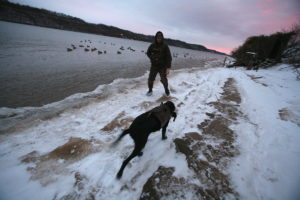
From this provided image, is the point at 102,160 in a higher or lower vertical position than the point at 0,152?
higher

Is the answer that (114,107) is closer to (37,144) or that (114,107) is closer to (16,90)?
(37,144)

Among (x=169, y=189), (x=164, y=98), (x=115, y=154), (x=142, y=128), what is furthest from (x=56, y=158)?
(x=164, y=98)

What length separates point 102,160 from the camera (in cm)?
221

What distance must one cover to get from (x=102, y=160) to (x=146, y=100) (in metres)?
2.87

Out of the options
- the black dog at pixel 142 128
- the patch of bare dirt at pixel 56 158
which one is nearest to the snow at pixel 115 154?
the patch of bare dirt at pixel 56 158

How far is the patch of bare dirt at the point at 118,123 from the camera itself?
310 centimetres

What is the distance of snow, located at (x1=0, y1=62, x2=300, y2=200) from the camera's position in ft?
5.87

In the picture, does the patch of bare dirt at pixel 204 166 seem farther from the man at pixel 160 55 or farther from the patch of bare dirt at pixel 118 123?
the man at pixel 160 55

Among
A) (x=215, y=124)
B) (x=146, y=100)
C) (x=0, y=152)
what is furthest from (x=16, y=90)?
(x=215, y=124)

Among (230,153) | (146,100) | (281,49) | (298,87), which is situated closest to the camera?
(230,153)

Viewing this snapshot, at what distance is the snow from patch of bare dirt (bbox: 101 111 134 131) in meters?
0.03

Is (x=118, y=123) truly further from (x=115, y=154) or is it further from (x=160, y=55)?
(x=160, y=55)

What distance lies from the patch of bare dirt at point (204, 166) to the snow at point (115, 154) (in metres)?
0.11

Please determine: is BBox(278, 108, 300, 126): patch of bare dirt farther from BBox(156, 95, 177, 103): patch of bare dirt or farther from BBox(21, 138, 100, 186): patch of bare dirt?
BBox(21, 138, 100, 186): patch of bare dirt
